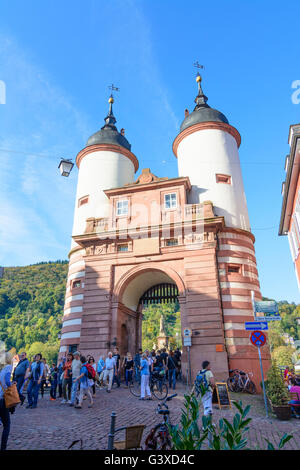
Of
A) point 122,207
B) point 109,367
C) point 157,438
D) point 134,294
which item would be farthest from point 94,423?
point 122,207

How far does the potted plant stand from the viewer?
10.7m

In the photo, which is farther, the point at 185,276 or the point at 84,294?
the point at 84,294

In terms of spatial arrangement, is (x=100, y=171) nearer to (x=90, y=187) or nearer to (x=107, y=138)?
(x=90, y=187)

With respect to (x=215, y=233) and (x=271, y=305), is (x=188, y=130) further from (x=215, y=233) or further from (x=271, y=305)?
(x=271, y=305)

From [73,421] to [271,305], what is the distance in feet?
34.0

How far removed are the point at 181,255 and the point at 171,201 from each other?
15.1ft

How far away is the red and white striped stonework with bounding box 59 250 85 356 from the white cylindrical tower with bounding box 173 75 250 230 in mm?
10397

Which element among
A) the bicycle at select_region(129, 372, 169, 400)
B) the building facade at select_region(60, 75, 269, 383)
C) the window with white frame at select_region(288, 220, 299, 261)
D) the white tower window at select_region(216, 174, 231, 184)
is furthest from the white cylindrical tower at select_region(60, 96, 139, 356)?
the window with white frame at select_region(288, 220, 299, 261)

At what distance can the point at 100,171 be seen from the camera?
29.5m

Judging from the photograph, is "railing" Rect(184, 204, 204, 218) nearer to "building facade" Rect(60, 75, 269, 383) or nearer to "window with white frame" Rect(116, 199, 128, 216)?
"building facade" Rect(60, 75, 269, 383)

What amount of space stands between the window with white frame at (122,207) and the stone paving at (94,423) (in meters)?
13.9

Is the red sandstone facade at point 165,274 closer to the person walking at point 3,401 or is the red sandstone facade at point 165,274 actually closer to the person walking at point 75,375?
the person walking at point 75,375
